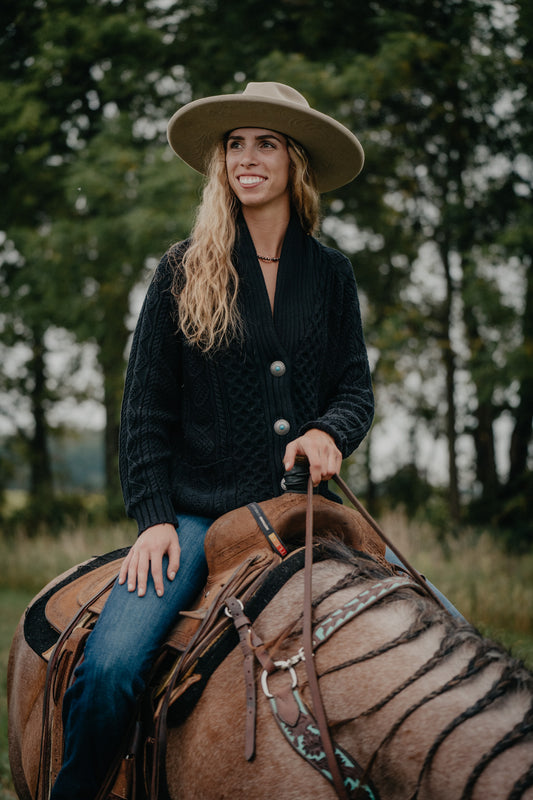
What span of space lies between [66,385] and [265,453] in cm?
1643

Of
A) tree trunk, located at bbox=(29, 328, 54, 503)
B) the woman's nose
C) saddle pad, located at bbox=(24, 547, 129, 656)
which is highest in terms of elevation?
the woman's nose

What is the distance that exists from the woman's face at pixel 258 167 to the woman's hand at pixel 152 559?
1.23 meters

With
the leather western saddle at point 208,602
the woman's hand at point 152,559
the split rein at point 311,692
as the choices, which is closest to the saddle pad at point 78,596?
the leather western saddle at point 208,602

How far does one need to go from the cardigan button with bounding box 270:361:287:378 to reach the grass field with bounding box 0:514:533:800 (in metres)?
2.91

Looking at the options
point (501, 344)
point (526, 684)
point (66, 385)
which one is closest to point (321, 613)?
point (526, 684)

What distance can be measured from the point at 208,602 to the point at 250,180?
1487mm

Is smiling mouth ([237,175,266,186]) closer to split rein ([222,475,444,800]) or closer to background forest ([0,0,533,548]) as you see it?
split rein ([222,475,444,800])

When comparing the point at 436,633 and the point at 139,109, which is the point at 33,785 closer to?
the point at 436,633

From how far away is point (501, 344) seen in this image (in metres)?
10.3

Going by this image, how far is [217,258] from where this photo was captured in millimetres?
2664

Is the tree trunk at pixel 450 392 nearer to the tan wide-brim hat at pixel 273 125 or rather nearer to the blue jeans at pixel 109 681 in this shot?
A: the tan wide-brim hat at pixel 273 125

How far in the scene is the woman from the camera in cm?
253

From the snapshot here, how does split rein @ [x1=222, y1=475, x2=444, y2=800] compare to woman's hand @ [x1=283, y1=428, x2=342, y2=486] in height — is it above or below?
below

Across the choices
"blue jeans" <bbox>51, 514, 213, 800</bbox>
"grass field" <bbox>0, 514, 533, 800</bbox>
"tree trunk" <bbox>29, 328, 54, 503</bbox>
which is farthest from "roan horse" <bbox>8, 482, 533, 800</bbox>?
"tree trunk" <bbox>29, 328, 54, 503</bbox>
